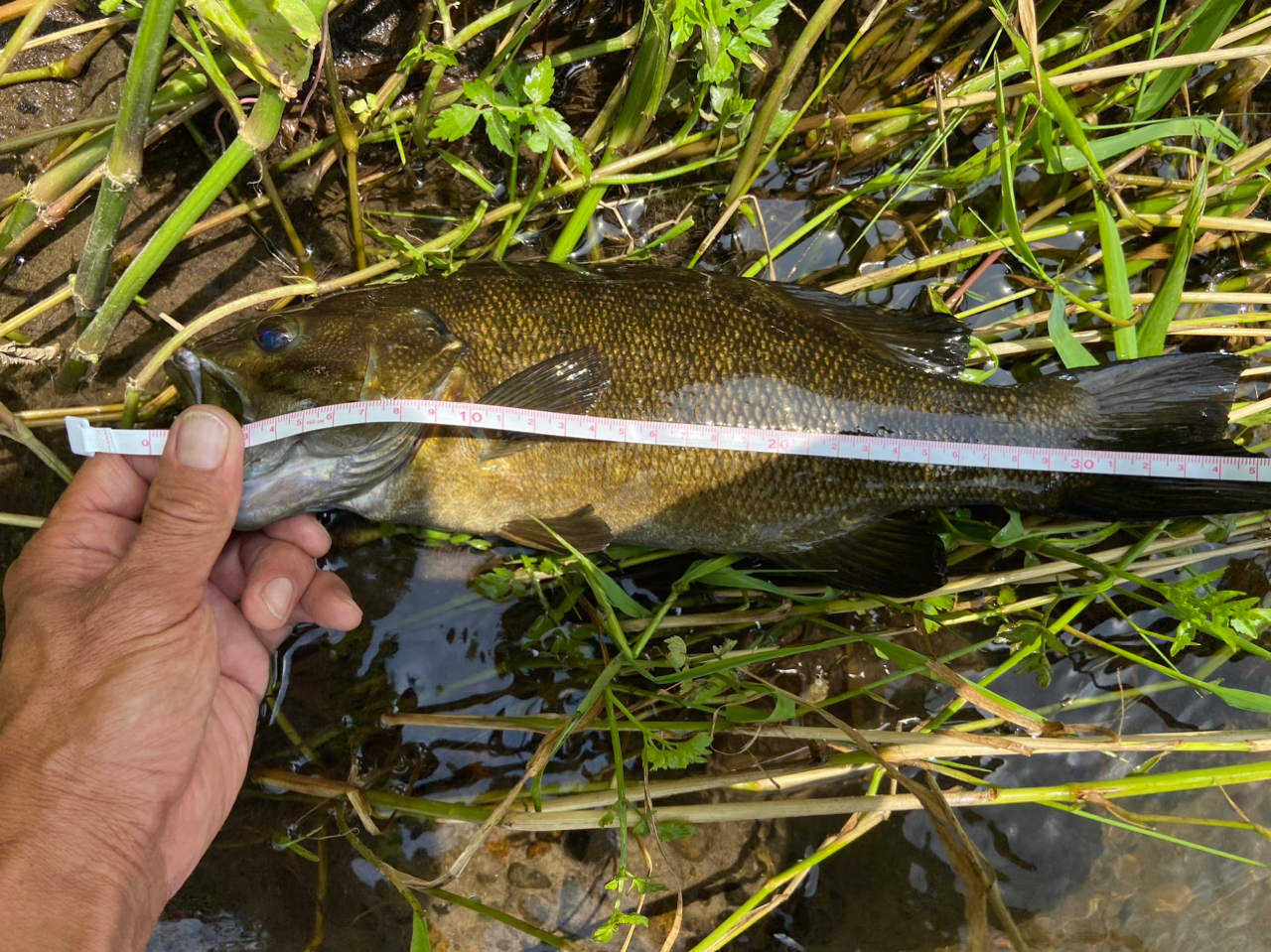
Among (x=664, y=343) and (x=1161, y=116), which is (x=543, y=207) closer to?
(x=664, y=343)

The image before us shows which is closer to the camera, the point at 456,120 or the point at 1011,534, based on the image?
the point at 456,120

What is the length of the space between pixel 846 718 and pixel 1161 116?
8.64 ft

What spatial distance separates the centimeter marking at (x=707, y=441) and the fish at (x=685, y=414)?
0.12 feet

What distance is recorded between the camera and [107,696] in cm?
178

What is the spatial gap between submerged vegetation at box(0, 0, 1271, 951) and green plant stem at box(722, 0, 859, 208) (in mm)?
12

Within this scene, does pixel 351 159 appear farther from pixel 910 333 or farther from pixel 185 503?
pixel 910 333

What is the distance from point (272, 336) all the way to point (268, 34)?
791mm

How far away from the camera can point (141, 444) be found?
2098 millimetres

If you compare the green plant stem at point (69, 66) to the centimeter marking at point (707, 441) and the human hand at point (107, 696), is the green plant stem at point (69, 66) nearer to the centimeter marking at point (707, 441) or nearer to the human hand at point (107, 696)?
the centimeter marking at point (707, 441)

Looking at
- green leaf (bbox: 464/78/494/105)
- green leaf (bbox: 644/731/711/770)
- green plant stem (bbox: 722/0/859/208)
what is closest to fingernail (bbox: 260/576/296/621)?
green leaf (bbox: 644/731/711/770)

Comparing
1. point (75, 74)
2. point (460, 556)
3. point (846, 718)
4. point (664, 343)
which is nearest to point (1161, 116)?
point (664, 343)

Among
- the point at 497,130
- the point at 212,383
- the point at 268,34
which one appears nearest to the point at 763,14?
the point at 497,130

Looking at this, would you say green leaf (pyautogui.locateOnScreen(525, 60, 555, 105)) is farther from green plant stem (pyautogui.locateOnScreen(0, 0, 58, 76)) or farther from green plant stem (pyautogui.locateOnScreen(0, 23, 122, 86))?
green plant stem (pyautogui.locateOnScreen(0, 23, 122, 86))

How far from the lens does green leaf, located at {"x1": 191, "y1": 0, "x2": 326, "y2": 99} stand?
5.25ft
